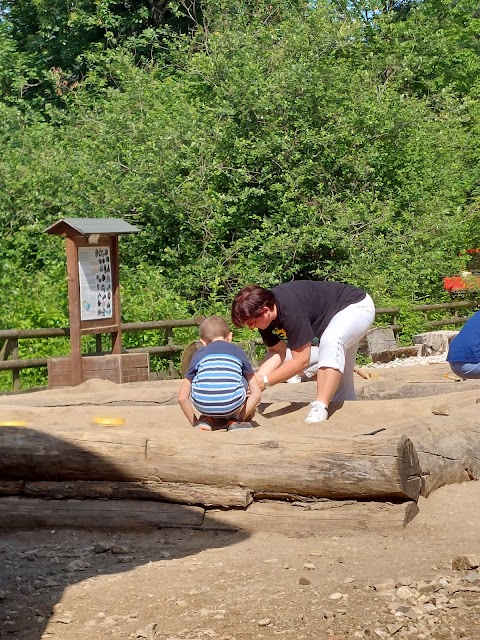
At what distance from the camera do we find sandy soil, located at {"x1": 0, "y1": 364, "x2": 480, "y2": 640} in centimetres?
422

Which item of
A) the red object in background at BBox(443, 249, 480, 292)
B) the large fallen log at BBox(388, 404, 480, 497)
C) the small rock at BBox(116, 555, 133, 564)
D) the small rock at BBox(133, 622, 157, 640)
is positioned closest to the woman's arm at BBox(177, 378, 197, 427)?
the large fallen log at BBox(388, 404, 480, 497)

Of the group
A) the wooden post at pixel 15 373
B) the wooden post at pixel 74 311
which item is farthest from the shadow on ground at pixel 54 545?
the wooden post at pixel 15 373

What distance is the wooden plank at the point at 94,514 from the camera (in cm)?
589

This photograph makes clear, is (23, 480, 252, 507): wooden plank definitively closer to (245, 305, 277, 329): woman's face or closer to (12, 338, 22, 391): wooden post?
(245, 305, 277, 329): woman's face

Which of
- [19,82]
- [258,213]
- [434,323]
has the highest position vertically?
[19,82]

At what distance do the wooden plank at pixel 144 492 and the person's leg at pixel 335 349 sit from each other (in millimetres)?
1552

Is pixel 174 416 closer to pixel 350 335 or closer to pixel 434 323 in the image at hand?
pixel 350 335

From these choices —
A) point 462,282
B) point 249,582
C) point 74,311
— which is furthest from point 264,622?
point 462,282

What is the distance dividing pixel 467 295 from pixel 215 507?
14.6m

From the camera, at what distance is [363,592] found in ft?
15.0

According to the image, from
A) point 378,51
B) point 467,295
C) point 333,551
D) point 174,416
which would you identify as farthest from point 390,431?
point 378,51

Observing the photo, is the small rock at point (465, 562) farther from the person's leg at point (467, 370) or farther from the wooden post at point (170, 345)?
the wooden post at point (170, 345)

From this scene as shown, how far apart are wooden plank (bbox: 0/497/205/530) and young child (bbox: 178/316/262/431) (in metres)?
1.03

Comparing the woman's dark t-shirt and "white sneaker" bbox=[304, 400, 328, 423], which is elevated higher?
the woman's dark t-shirt
